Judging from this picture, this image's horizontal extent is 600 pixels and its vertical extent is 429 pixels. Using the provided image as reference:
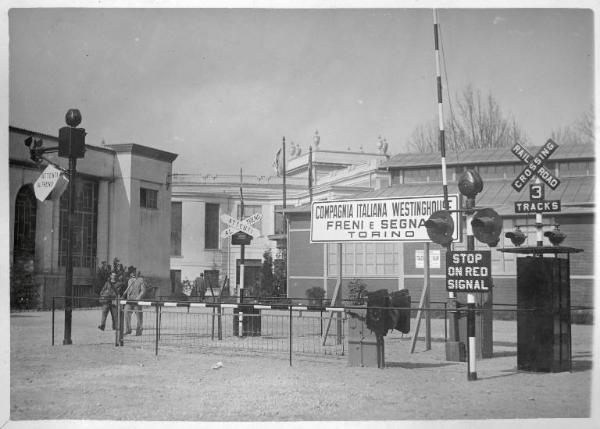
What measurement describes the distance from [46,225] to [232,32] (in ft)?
23.9

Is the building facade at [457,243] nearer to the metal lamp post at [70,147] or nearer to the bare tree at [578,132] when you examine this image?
the bare tree at [578,132]

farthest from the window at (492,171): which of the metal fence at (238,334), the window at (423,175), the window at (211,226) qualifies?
the window at (211,226)

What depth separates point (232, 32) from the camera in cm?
1024

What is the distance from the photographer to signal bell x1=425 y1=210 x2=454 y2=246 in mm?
9555

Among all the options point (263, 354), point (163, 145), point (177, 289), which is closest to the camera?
point (263, 354)

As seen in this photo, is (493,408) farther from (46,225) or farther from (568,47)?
(46,225)

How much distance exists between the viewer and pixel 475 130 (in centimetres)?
1859

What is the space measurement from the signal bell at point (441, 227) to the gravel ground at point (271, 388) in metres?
1.84

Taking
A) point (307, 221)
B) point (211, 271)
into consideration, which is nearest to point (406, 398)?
point (307, 221)

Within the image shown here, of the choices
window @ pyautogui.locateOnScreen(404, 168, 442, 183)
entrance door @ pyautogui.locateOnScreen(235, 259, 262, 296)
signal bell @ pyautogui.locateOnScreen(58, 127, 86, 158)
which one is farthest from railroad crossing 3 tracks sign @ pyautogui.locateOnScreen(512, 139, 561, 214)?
entrance door @ pyautogui.locateOnScreen(235, 259, 262, 296)

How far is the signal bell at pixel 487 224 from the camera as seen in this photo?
9320 mm

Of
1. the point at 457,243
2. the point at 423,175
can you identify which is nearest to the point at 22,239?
the point at 457,243

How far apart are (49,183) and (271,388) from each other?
5.88 metres

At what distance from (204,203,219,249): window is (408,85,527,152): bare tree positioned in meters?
9.74
